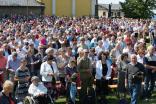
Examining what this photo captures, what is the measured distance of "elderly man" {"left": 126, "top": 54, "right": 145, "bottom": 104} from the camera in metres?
14.4

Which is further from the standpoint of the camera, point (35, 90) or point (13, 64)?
point (13, 64)

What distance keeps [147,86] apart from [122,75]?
1.57 metres

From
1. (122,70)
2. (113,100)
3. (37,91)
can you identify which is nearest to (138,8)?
(113,100)

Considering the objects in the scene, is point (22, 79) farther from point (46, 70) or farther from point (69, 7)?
point (69, 7)

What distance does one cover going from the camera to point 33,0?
2616 inches

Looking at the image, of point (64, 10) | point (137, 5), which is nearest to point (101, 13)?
point (137, 5)

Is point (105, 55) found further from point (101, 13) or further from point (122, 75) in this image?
point (101, 13)

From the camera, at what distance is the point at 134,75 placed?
47.3 feet

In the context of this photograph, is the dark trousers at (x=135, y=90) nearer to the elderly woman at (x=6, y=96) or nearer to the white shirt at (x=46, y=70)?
the white shirt at (x=46, y=70)

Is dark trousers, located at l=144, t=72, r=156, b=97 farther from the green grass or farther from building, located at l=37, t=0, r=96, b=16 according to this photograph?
building, located at l=37, t=0, r=96, b=16

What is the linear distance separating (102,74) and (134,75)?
134cm

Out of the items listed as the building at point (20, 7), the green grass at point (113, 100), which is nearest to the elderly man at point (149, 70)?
the green grass at point (113, 100)

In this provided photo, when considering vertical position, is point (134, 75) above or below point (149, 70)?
above

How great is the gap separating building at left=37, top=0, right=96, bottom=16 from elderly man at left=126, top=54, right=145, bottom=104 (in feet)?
190
